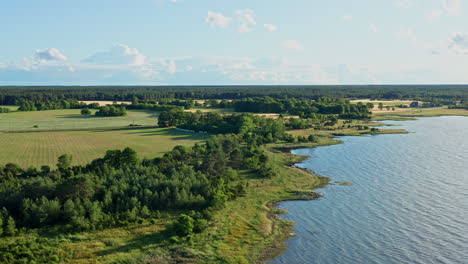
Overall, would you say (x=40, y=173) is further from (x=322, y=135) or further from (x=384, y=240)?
(x=322, y=135)

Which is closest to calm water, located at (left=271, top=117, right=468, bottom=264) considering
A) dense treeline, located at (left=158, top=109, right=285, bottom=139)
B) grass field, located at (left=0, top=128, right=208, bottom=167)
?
dense treeline, located at (left=158, top=109, right=285, bottom=139)

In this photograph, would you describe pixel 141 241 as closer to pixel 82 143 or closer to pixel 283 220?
pixel 283 220

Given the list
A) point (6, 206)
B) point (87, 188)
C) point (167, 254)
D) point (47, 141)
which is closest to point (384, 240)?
point (167, 254)

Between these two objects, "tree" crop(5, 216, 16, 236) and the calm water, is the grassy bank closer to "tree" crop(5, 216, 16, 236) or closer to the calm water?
"tree" crop(5, 216, 16, 236)

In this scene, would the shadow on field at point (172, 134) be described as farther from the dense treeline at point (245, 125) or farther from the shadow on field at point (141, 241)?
the shadow on field at point (141, 241)

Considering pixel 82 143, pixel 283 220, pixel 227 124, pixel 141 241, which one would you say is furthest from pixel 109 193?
pixel 227 124
